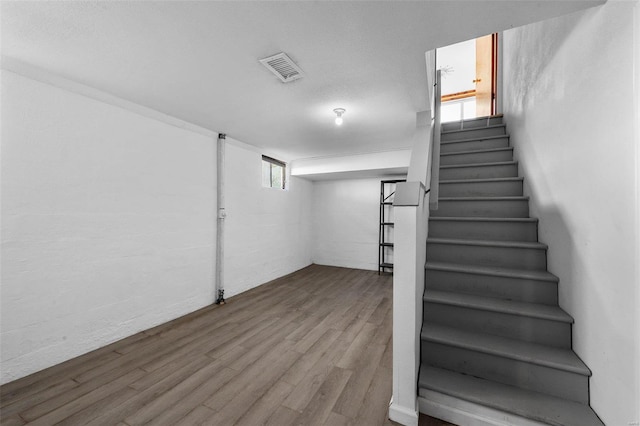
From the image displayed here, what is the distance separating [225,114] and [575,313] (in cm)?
349

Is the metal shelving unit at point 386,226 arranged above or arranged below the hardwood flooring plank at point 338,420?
above

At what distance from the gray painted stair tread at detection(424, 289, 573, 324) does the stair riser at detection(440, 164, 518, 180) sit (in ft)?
4.82

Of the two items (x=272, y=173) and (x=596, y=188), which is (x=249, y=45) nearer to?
(x=596, y=188)

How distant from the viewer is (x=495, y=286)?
6.15 feet

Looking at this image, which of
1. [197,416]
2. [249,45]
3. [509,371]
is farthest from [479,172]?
[197,416]

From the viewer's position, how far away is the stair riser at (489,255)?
195cm

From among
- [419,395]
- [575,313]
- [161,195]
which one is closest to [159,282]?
[161,195]

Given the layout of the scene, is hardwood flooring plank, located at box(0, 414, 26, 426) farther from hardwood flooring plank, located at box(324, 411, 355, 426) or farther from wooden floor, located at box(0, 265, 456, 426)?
hardwood flooring plank, located at box(324, 411, 355, 426)

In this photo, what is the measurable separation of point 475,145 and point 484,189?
924 mm

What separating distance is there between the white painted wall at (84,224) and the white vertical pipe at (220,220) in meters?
0.40

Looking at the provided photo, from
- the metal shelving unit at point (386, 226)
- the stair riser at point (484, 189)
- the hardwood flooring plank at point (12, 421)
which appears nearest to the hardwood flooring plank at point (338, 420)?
the hardwood flooring plank at point (12, 421)

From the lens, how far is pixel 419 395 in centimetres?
158

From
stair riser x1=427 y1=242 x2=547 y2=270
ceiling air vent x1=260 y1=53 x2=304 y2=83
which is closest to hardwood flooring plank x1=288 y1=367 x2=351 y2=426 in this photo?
stair riser x1=427 y1=242 x2=547 y2=270

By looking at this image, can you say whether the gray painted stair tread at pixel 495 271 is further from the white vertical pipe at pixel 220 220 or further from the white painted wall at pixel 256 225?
the white painted wall at pixel 256 225
